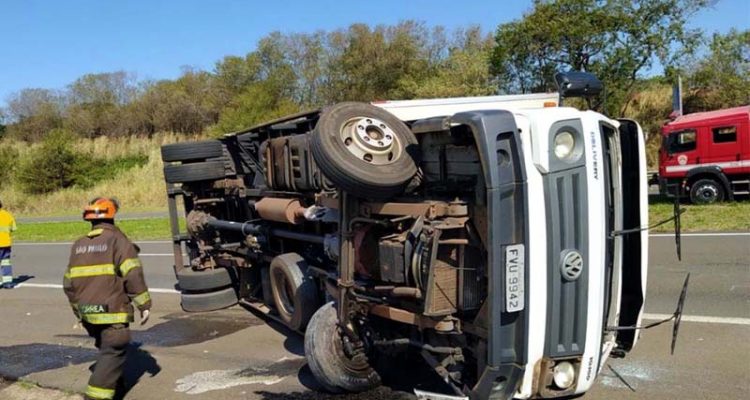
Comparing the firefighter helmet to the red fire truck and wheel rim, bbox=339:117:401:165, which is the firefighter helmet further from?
the red fire truck

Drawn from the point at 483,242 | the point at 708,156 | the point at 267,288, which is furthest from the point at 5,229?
the point at 708,156

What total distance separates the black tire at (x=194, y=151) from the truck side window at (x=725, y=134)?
13.6m

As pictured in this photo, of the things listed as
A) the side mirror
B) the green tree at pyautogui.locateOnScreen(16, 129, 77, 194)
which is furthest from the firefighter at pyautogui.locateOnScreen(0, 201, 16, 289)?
the green tree at pyautogui.locateOnScreen(16, 129, 77, 194)

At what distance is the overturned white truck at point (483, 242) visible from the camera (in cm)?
348

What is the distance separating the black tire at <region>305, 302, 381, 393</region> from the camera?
4715 millimetres

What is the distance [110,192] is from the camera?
3519 centimetres

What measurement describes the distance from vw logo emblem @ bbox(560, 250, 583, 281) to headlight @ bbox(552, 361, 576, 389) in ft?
1.67

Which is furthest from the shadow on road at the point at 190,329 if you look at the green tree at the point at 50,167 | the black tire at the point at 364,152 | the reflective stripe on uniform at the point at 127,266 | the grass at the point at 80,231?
the green tree at the point at 50,167

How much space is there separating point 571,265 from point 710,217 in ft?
38.8

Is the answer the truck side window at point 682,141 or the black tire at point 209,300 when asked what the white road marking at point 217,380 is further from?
the truck side window at point 682,141

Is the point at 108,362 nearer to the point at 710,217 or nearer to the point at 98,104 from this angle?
the point at 710,217

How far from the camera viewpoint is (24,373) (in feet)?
20.6

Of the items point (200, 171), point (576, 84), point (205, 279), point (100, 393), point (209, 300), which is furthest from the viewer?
point (209, 300)

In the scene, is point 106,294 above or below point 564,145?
below
